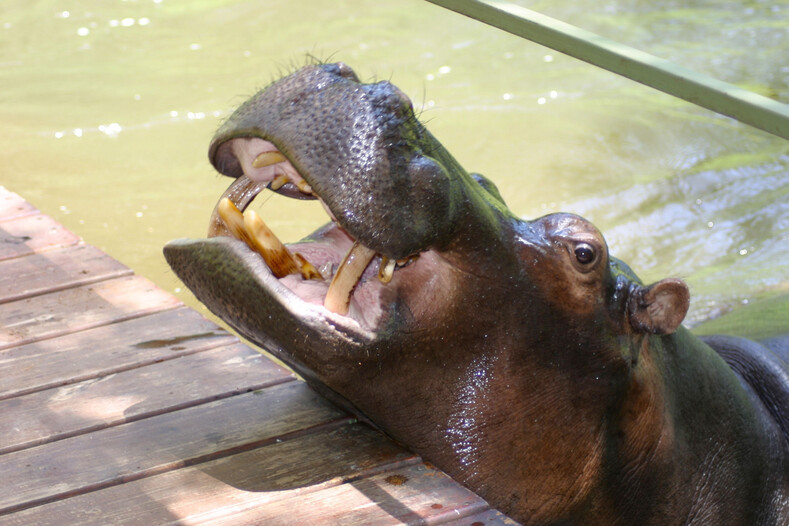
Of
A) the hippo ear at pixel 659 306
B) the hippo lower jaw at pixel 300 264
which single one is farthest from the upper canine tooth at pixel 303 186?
the hippo ear at pixel 659 306

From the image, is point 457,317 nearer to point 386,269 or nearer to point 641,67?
point 386,269

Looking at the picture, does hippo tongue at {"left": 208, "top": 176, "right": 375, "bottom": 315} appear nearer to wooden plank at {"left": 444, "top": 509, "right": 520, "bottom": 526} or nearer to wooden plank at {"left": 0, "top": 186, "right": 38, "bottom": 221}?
wooden plank at {"left": 444, "top": 509, "right": 520, "bottom": 526}

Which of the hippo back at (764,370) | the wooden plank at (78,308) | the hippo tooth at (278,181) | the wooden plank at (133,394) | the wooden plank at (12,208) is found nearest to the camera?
the hippo tooth at (278,181)

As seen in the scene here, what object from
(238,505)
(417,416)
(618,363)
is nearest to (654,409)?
(618,363)

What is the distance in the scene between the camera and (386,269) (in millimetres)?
2178

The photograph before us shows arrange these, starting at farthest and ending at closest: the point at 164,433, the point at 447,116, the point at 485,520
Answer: the point at 447,116, the point at 164,433, the point at 485,520

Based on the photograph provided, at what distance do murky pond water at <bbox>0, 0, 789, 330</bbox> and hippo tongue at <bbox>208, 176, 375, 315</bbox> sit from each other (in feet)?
8.80

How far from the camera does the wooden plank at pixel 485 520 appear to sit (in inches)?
81.8

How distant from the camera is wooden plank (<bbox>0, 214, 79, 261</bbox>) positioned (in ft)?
11.1

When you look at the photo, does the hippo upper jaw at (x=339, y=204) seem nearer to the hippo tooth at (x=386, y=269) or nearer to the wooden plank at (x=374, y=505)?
the hippo tooth at (x=386, y=269)

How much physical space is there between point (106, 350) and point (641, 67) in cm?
156

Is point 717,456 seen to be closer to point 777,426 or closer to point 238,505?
point 777,426

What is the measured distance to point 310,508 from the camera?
2100 millimetres

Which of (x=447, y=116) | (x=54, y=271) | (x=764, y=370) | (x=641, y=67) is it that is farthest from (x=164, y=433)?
(x=447, y=116)
